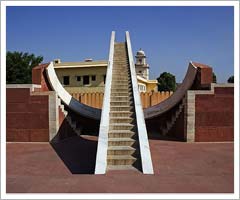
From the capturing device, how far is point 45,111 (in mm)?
7180

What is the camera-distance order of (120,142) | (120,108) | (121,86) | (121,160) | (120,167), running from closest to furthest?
(120,167) < (121,160) < (120,142) < (120,108) < (121,86)

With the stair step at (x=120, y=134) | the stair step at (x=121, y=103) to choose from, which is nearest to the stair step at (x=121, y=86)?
the stair step at (x=121, y=103)

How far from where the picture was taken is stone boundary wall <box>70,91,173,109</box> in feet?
47.2

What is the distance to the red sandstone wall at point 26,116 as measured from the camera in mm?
7168

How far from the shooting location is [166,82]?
48656 mm

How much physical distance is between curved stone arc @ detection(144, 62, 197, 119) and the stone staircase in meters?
1.58

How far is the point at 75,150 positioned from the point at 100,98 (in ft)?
27.2

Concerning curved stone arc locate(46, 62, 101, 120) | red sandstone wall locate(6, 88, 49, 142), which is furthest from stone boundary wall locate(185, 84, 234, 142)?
red sandstone wall locate(6, 88, 49, 142)

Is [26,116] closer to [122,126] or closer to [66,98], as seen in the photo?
[66,98]

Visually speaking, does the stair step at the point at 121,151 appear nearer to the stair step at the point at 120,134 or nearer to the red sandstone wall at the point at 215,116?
the stair step at the point at 120,134

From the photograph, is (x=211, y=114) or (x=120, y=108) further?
(x=211, y=114)

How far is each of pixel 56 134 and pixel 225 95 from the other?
4537mm

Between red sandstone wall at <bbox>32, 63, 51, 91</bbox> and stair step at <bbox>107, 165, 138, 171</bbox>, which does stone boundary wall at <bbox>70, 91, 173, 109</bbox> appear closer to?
red sandstone wall at <bbox>32, 63, 51, 91</bbox>

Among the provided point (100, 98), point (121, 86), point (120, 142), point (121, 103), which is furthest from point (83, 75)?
point (120, 142)
